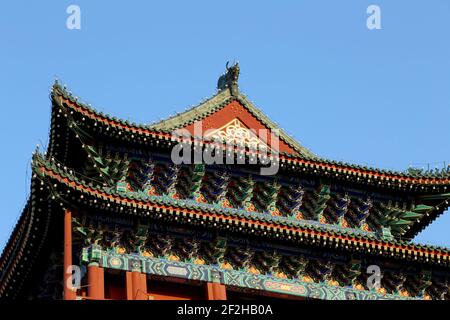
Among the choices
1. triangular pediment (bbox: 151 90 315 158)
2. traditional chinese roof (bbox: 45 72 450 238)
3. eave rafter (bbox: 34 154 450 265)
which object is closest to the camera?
eave rafter (bbox: 34 154 450 265)

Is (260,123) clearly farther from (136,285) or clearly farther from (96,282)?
(96,282)

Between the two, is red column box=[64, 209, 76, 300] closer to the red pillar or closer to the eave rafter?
the eave rafter

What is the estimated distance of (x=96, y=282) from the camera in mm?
33688

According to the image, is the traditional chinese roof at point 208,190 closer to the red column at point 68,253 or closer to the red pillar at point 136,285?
the red column at point 68,253

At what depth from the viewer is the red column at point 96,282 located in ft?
109

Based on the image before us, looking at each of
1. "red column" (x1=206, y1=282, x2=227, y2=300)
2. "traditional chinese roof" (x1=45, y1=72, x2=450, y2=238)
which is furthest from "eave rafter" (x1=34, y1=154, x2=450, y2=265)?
"traditional chinese roof" (x1=45, y1=72, x2=450, y2=238)

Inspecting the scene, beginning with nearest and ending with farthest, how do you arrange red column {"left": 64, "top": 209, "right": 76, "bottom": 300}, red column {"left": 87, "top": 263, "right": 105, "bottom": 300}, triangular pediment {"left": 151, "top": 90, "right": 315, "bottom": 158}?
red column {"left": 64, "top": 209, "right": 76, "bottom": 300}, red column {"left": 87, "top": 263, "right": 105, "bottom": 300}, triangular pediment {"left": 151, "top": 90, "right": 315, "bottom": 158}

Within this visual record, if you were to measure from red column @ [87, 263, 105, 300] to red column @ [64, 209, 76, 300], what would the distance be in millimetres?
588

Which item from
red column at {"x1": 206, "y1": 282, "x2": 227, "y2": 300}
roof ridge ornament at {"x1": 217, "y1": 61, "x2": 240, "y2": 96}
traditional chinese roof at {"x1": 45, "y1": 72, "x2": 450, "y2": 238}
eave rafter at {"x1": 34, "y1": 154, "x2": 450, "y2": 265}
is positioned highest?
roof ridge ornament at {"x1": 217, "y1": 61, "x2": 240, "y2": 96}

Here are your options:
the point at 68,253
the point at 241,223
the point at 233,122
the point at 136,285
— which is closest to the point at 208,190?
the point at 241,223

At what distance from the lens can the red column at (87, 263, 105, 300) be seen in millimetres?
33250

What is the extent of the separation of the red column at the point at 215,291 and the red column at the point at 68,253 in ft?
14.5
